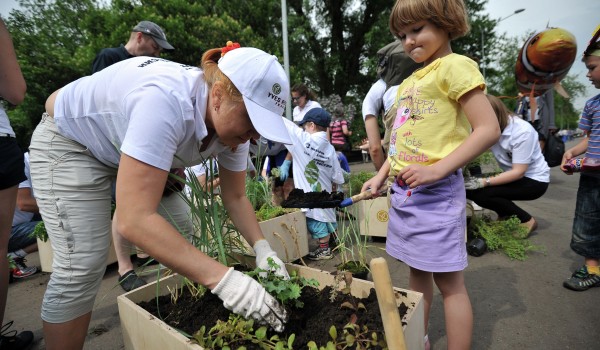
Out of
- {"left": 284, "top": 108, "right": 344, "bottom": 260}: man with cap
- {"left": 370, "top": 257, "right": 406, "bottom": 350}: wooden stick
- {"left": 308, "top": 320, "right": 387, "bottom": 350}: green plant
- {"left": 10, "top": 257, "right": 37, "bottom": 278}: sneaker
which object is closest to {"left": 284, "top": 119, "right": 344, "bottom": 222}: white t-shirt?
{"left": 284, "top": 108, "right": 344, "bottom": 260}: man with cap

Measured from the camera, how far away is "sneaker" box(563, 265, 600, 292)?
2324 mm

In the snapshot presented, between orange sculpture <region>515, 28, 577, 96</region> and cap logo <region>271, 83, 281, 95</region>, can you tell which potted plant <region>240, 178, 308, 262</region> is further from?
orange sculpture <region>515, 28, 577, 96</region>

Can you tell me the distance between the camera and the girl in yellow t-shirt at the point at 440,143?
131cm

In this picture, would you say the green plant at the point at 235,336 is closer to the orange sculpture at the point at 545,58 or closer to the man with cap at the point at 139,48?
the man with cap at the point at 139,48

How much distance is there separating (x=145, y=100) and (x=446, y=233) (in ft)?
4.17

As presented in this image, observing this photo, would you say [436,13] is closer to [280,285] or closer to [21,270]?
[280,285]

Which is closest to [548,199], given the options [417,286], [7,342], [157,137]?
[417,286]

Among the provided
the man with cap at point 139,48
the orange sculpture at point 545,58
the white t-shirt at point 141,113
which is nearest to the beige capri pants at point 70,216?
the white t-shirt at point 141,113

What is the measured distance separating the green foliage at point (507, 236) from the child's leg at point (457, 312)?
1951mm

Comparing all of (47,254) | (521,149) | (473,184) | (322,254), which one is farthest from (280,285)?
(47,254)

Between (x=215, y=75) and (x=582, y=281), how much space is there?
283 centimetres

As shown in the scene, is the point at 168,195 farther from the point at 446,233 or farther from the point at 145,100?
the point at 446,233

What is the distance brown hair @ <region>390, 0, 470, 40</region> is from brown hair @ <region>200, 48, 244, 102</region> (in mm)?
812

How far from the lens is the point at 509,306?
2197 mm
